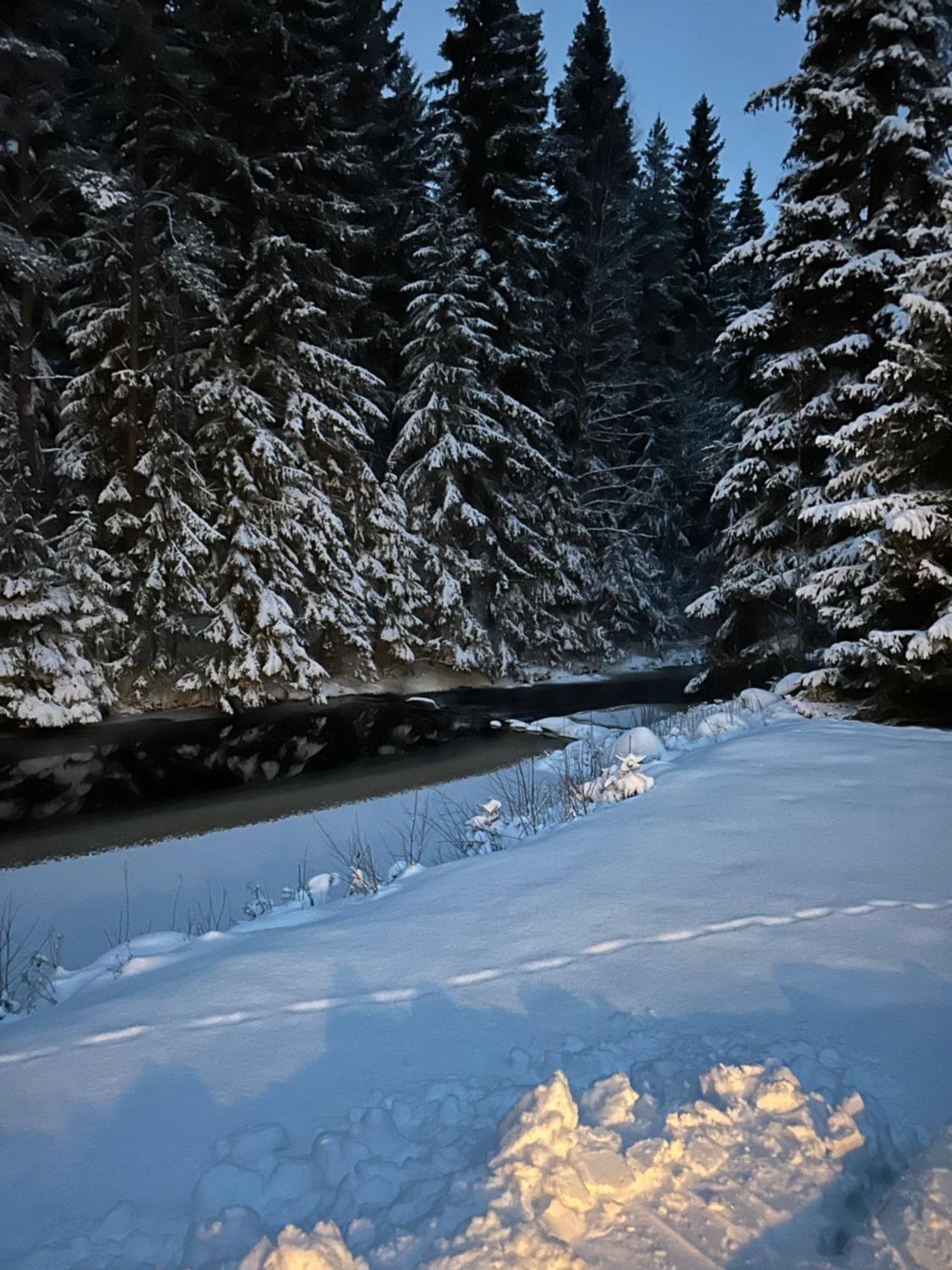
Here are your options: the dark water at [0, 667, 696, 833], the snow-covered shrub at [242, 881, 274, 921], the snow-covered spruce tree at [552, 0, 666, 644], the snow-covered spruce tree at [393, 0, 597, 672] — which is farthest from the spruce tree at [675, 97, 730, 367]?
the snow-covered shrub at [242, 881, 274, 921]

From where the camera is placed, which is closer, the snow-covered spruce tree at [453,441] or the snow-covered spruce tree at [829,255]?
the snow-covered spruce tree at [829,255]

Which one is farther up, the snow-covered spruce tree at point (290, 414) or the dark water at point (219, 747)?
the snow-covered spruce tree at point (290, 414)

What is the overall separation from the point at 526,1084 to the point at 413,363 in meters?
18.2

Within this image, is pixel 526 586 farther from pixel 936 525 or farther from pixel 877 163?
pixel 936 525

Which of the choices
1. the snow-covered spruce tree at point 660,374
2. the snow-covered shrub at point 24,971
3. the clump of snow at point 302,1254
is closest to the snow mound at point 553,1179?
the clump of snow at point 302,1254

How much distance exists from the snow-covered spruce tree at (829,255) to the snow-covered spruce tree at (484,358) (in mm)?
8003

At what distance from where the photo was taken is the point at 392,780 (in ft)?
28.0

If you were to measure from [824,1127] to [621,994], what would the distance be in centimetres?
72

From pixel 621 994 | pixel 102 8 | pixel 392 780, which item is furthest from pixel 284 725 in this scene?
pixel 102 8

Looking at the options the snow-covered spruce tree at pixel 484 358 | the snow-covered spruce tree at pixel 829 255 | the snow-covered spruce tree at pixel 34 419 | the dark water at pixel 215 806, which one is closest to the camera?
the dark water at pixel 215 806

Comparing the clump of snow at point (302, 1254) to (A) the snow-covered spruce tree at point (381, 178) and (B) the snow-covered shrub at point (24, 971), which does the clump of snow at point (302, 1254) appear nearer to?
(B) the snow-covered shrub at point (24, 971)

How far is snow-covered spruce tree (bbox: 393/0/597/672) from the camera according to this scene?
57.3ft

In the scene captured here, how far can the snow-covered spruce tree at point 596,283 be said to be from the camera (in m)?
22.1

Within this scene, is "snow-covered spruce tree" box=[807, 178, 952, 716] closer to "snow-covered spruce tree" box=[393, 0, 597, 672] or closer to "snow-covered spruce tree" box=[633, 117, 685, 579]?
"snow-covered spruce tree" box=[393, 0, 597, 672]
